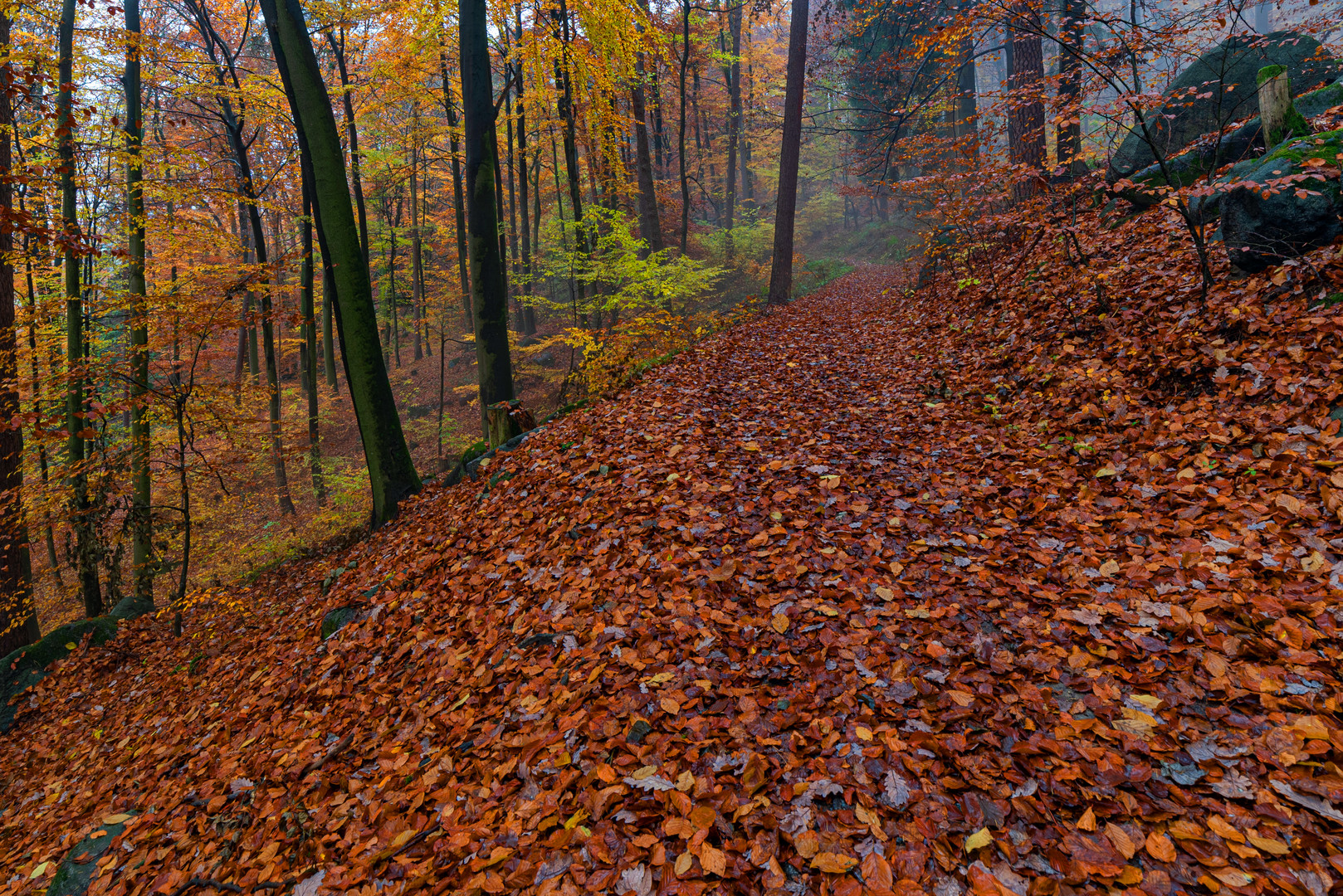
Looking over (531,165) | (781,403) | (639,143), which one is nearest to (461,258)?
(531,165)

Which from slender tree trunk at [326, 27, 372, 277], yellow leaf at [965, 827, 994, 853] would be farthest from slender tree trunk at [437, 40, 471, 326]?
yellow leaf at [965, 827, 994, 853]

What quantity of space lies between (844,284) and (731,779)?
16975 millimetres

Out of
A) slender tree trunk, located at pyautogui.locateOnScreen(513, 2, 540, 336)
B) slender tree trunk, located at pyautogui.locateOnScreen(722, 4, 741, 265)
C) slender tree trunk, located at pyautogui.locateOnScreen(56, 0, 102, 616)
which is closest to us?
slender tree trunk, located at pyautogui.locateOnScreen(56, 0, 102, 616)

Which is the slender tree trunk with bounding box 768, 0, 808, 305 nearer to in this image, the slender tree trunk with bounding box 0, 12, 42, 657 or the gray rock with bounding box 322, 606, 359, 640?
the gray rock with bounding box 322, 606, 359, 640

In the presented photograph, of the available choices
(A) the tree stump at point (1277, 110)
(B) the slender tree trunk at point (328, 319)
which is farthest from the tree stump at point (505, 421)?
(A) the tree stump at point (1277, 110)

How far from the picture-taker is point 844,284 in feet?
56.1

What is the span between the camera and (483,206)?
25.6 feet

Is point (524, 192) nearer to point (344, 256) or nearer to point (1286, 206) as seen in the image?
point (344, 256)

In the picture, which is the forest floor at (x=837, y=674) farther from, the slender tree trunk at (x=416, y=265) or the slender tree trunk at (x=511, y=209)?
the slender tree trunk at (x=416, y=265)

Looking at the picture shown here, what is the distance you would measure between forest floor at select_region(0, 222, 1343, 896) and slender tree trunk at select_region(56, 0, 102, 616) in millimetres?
3093

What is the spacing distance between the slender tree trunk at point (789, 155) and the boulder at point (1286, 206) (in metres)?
7.76

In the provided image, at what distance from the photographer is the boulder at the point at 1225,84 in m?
6.13

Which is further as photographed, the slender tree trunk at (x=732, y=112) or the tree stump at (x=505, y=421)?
the slender tree trunk at (x=732, y=112)

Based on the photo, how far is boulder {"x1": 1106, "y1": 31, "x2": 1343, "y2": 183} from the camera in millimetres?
6133
